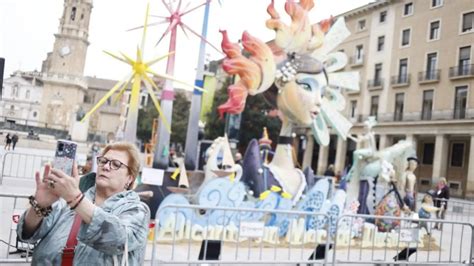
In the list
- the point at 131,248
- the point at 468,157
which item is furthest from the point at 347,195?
the point at 468,157

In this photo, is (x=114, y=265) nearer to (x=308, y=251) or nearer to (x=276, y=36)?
(x=308, y=251)

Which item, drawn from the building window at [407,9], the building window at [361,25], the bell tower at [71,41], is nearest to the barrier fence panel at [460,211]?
the bell tower at [71,41]

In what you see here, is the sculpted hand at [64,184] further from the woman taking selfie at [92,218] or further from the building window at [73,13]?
the building window at [73,13]

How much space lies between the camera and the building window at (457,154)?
28.1 meters

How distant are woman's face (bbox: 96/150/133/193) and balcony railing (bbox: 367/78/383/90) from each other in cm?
3208

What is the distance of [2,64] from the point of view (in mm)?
2328

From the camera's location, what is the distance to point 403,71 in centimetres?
3033

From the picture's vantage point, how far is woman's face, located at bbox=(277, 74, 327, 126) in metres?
8.18

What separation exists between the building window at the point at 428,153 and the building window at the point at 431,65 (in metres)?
5.13

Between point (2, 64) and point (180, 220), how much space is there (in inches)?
196

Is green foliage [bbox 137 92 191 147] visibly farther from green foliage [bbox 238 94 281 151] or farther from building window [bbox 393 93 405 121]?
building window [bbox 393 93 405 121]

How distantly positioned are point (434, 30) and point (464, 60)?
237cm

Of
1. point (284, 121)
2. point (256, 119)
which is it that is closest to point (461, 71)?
point (256, 119)

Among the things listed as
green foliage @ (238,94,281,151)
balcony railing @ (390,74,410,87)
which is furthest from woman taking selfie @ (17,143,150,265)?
balcony railing @ (390,74,410,87)
